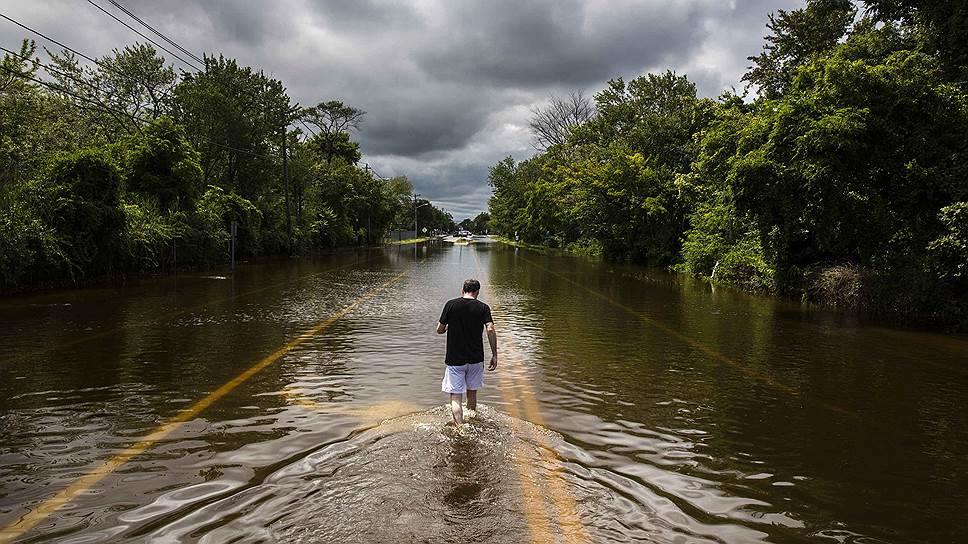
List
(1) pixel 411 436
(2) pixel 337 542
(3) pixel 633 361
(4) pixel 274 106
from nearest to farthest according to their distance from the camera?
(2) pixel 337 542, (1) pixel 411 436, (3) pixel 633 361, (4) pixel 274 106

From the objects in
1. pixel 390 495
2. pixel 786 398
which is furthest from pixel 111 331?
pixel 786 398

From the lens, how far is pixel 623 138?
42531 millimetres

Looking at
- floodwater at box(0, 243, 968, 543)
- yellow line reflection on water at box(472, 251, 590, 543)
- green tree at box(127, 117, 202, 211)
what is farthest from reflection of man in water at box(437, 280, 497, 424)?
green tree at box(127, 117, 202, 211)

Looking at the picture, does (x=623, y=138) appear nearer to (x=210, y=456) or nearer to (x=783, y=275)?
(x=783, y=275)

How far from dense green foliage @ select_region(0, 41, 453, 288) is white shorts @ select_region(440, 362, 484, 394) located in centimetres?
1761

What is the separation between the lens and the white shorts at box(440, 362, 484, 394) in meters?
5.56

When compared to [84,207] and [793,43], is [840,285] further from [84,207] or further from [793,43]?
[84,207]

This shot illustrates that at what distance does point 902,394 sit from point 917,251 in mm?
9343

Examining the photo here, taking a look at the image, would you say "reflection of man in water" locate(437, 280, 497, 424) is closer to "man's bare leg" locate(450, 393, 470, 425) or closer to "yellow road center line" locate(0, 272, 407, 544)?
"man's bare leg" locate(450, 393, 470, 425)

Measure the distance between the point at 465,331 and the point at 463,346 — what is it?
142 millimetres

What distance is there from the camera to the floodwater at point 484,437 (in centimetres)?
380

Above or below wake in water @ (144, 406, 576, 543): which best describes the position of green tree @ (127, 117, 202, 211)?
above

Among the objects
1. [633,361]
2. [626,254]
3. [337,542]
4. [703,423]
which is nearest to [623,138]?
[626,254]

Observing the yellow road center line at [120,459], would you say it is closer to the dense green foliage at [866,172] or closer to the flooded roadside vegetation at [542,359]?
the flooded roadside vegetation at [542,359]
